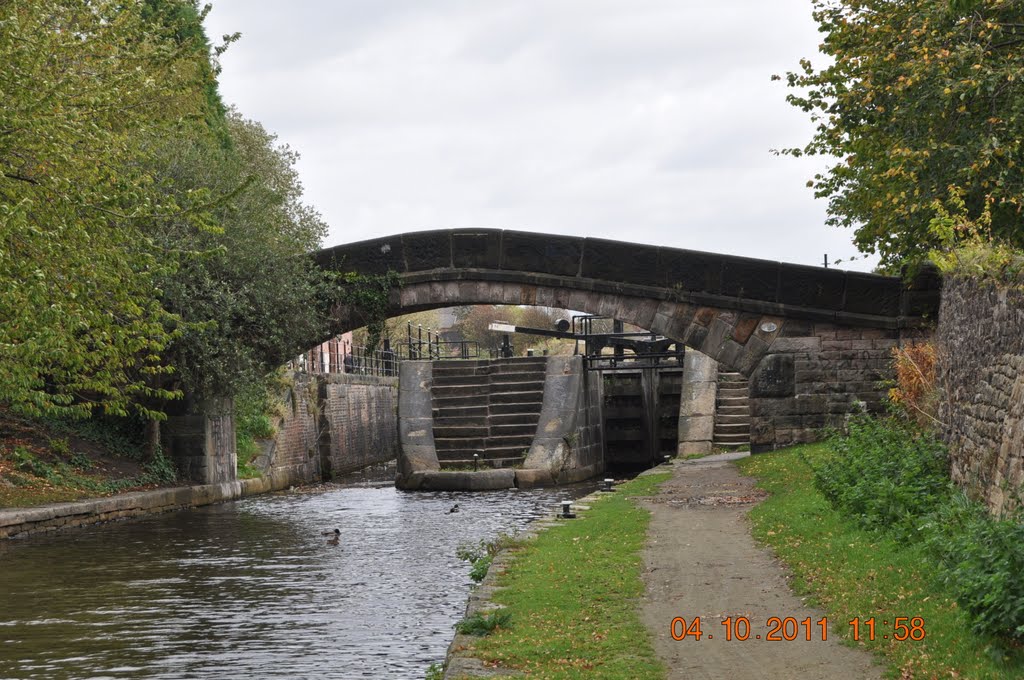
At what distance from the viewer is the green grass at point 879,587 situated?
17.6 ft

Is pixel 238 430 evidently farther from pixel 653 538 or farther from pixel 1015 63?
pixel 1015 63

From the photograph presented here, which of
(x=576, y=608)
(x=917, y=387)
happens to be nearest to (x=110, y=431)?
(x=917, y=387)

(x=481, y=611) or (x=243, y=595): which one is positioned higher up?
(x=481, y=611)

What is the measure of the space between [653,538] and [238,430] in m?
14.6

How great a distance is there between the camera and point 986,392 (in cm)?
892

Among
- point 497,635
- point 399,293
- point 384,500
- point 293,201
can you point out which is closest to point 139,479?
point 384,500

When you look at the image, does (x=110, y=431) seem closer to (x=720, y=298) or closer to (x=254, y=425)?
(x=254, y=425)

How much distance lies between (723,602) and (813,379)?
11.8 m

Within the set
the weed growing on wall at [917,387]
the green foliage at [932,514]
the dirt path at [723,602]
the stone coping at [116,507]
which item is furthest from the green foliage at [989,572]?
the stone coping at [116,507]

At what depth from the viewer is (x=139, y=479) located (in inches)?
742

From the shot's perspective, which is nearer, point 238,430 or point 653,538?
point 653,538

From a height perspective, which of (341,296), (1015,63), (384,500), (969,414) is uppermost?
(1015,63)

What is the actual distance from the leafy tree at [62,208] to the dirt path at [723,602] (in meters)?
6.27

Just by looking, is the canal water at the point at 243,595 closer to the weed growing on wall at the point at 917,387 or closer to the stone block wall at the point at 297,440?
the weed growing on wall at the point at 917,387
